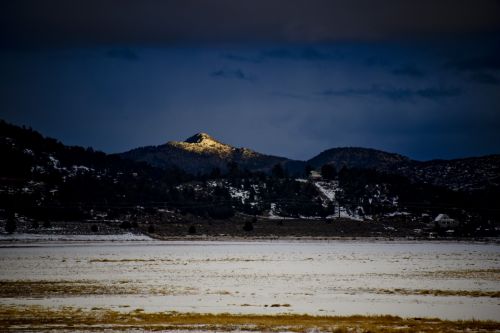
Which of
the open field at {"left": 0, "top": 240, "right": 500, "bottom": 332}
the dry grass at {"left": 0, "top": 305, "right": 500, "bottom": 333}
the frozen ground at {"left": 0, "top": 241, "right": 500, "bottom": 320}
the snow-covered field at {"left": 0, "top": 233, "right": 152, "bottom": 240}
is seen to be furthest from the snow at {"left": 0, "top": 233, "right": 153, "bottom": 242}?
the dry grass at {"left": 0, "top": 305, "right": 500, "bottom": 333}

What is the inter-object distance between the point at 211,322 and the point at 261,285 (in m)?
14.4

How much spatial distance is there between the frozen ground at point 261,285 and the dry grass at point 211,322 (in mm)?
1788

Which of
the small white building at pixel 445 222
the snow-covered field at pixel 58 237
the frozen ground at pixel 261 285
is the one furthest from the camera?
the small white building at pixel 445 222

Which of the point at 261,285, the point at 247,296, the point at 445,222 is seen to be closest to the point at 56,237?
the point at 261,285

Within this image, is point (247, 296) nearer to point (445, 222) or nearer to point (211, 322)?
point (211, 322)

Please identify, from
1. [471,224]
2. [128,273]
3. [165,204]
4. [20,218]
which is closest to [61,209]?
[20,218]

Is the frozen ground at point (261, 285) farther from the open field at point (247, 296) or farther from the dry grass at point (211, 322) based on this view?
the dry grass at point (211, 322)

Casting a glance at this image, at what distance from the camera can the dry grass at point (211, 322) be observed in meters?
24.9

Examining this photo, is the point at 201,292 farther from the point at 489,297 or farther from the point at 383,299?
the point at 489,297

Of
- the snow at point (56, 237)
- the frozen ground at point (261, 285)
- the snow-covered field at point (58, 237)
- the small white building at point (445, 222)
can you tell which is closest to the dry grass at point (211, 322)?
the frozen ground at point (261, 285)

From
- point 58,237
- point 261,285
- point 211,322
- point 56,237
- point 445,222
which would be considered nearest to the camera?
point 211,322

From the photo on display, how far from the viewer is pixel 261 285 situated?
4078cm

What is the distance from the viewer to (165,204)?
187 m

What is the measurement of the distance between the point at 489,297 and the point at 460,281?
900 cm
